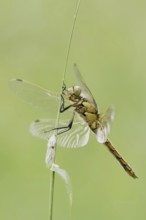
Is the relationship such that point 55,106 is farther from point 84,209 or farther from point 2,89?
point 2,89

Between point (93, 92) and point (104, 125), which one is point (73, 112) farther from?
point (93, 92)

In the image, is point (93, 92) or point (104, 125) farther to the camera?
point (93, 92)

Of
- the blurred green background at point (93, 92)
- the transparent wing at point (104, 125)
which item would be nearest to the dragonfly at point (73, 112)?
the transparent wing at point (104, 125)

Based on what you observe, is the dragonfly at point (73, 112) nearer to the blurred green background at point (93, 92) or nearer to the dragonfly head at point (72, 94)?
the dragonfly head at point (72, 94)

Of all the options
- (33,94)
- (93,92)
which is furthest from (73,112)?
(93,92)

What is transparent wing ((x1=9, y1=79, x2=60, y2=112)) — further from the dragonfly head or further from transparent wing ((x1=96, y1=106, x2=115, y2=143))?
transparent wing ((x1=96, y1=106, x2=115, y2=143))

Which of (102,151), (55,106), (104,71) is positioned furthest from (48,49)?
(55,106)

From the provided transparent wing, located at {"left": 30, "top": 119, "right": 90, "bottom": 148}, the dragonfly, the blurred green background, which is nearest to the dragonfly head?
the dragonfly
